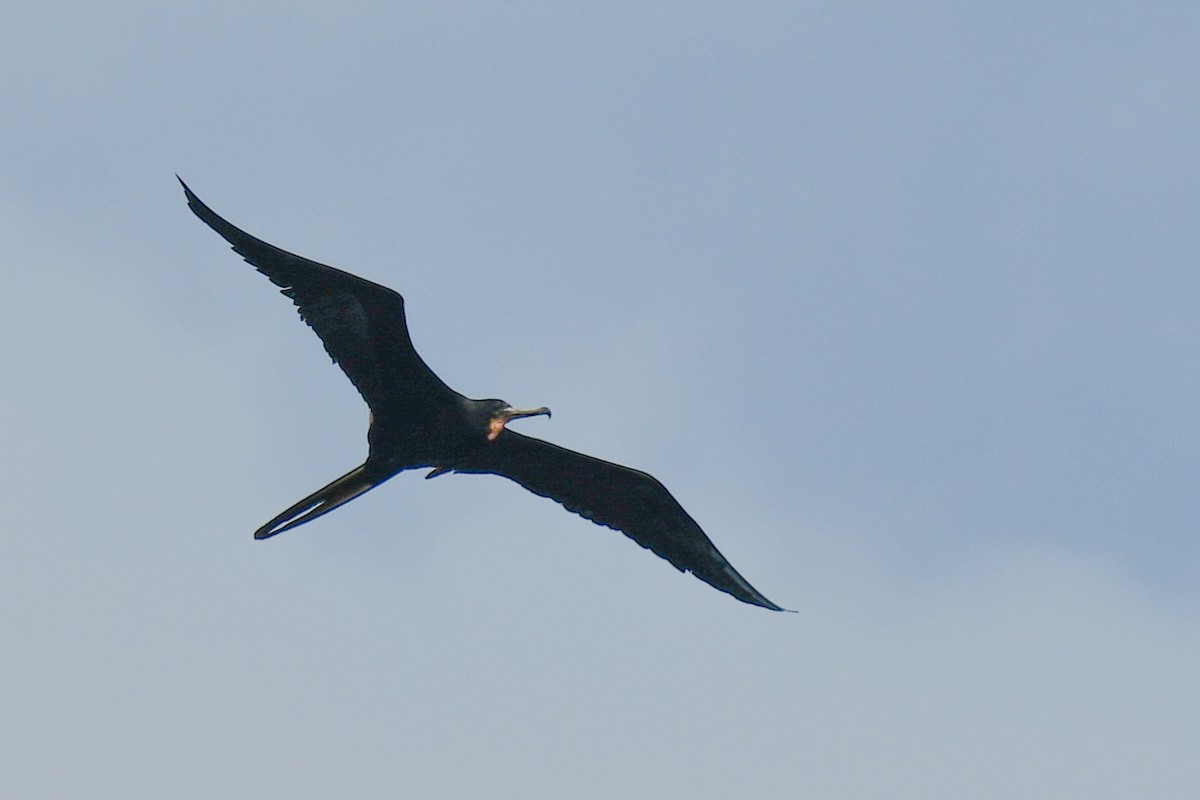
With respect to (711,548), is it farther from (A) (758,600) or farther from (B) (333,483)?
(B) (333,483)

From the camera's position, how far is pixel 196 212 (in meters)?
14.4

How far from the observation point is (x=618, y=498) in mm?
16969

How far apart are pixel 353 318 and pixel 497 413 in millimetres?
1621

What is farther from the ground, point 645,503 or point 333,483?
point 645,503

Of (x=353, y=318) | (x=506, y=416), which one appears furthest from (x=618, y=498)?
(x=353, y=318)

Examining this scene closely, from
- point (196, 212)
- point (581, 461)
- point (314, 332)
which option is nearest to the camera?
point (196, 212)

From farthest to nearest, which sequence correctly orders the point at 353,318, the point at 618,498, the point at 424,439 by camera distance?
the point at 618,498 → the point at 424,439 → the point at 353,318

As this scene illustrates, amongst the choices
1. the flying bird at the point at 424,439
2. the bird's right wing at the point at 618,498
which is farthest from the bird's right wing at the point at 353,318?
the bird's right wing at the point at 618,498

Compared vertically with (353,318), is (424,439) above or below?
below

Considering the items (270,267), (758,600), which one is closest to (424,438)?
(270,267)

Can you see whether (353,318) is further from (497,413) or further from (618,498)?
(618,498)

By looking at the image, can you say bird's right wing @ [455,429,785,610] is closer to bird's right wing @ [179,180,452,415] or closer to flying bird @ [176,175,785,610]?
flying bird @ [176,175,785,610]

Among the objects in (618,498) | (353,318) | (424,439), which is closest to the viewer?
(353,318)

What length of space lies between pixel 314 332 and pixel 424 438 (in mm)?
A: 1399
